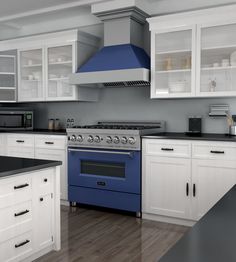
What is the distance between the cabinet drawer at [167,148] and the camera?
360 centimetres

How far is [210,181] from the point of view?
137 inches

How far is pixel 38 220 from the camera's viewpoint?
2617 mm

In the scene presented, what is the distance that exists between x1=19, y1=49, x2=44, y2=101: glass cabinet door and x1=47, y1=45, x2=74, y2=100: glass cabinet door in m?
0.18

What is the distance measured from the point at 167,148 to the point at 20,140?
2265mm

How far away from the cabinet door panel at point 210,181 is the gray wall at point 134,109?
2.48 ft

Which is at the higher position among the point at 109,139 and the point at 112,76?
the point at 112,76

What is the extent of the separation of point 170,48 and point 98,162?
166 cm

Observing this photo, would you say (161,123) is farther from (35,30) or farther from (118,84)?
(35,30)

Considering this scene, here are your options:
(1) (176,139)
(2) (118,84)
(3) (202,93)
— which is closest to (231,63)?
(3) (202,93)

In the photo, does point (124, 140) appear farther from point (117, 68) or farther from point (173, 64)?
point (173, 64)


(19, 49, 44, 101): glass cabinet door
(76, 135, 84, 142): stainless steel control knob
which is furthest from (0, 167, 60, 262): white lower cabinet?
(19, 49, 44, 101): glass cabinet door

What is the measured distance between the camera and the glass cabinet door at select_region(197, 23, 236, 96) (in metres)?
3.71

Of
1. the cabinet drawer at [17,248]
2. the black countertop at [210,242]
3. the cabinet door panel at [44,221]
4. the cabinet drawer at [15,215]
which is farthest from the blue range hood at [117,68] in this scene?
the black countertop at [210,242]

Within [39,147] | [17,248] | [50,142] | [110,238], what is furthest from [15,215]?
[39,147]
